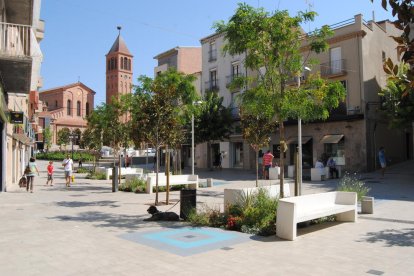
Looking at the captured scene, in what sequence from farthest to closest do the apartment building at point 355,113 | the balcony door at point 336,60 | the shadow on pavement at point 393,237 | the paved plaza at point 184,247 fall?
the balcony door at point 336,60 < the apartment building at point 355,113 < the shadow on pavement at point 393,237 < the paved plaza at point 184,247

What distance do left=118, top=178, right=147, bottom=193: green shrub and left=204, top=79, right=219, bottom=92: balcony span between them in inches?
938

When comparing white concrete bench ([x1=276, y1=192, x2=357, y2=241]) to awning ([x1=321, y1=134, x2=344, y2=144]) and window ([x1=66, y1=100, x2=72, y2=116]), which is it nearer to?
awning ([x1=321, y1=134, x2=344, y2=144])

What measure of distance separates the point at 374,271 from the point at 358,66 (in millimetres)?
24817

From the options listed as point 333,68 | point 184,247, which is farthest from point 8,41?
point 333,68

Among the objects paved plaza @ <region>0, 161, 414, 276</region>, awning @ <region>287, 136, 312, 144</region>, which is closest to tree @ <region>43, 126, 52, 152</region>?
awning @ <region>287, 136, 312, 144</region>

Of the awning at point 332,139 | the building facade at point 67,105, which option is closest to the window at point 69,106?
the building facade at point 67,105

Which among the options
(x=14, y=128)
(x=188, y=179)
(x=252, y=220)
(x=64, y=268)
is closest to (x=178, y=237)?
(x=252, y=220)

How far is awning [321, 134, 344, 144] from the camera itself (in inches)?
1109

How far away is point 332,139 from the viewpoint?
2848cm

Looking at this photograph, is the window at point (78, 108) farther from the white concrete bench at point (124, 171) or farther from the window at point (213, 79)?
the white concrete bench at point (124, 171)

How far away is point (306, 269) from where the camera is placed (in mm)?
5820

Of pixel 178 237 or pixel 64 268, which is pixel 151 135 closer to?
pixel 178 237

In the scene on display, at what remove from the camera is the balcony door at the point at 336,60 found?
95.1ft

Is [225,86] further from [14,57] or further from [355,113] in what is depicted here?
[14,57]
